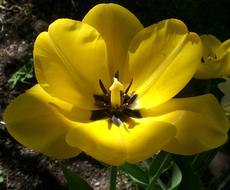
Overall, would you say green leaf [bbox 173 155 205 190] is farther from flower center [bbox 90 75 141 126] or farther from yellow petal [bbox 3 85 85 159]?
yellow petal [bbox 3 85 85 159]

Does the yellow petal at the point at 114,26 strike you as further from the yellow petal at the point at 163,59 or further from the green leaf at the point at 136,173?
the green leaf at the point at 136,173

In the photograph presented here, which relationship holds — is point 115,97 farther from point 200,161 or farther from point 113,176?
point 200,161

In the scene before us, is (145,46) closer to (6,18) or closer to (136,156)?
(136,156)

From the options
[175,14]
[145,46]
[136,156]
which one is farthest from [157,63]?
[175,14]

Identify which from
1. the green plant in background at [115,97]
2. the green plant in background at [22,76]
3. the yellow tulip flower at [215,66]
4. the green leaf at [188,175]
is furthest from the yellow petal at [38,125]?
the green plant in background at [22,76]

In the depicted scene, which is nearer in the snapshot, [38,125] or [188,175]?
[38,125]

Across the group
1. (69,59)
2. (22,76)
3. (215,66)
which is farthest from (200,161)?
(22,76)
